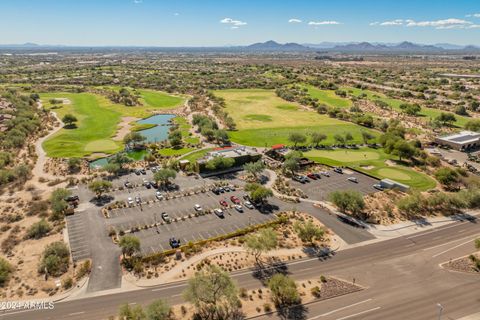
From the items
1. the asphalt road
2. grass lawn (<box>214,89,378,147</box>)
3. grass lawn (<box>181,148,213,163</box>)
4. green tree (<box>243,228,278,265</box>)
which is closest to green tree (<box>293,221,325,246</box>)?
the asphalt road

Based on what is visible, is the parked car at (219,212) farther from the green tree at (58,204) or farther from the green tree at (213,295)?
the green tree at (58,204)

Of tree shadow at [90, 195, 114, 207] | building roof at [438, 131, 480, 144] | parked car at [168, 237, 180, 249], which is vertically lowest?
parked car at [168, 237, 180, 249]

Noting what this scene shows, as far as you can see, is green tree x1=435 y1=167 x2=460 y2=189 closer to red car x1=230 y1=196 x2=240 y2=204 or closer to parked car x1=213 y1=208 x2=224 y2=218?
red car x1=230 y1=196 x2=240 y2=204

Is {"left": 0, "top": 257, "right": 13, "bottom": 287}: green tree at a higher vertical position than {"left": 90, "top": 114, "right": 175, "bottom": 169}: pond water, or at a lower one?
lower

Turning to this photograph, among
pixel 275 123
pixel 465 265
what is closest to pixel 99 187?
pixel 465 265

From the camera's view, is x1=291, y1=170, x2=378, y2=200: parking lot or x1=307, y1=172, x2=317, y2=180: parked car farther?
x1=307, y1=172, x2=317, y2=180: parked car

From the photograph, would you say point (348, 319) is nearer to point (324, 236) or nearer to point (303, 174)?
point (324, 236)

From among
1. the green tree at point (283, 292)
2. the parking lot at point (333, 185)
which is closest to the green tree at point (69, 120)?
the parking lot at point (333, 185)
